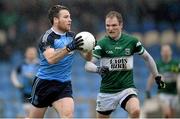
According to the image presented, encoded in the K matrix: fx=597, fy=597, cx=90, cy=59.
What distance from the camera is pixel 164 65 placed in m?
14.2

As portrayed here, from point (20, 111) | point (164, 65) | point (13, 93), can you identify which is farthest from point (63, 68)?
point (13, 93)

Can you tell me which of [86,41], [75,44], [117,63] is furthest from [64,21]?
[117,63]

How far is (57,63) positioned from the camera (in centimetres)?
858

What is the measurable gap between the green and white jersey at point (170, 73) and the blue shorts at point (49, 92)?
5803 mm

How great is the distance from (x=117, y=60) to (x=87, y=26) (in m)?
9.92

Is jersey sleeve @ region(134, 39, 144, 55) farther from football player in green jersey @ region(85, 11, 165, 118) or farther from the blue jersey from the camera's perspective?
the blue jersey

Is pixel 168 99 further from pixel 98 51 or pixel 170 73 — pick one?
pixel 98 51

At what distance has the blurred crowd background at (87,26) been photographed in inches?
760

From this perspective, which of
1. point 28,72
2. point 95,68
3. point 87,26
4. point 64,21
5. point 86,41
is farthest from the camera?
point 87,26

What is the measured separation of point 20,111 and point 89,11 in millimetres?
4226

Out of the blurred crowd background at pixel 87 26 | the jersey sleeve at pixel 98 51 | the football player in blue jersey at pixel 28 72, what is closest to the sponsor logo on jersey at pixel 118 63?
the jersey sleeve at pixel 98 51

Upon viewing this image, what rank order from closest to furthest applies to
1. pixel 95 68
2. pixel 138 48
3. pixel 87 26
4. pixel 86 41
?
pixel 86 41
pixel 95 68
pixel 138 48
pixel 87 26

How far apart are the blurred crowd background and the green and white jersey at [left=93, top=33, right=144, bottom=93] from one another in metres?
9.02

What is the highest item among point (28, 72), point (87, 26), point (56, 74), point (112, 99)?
point (87, 26)
